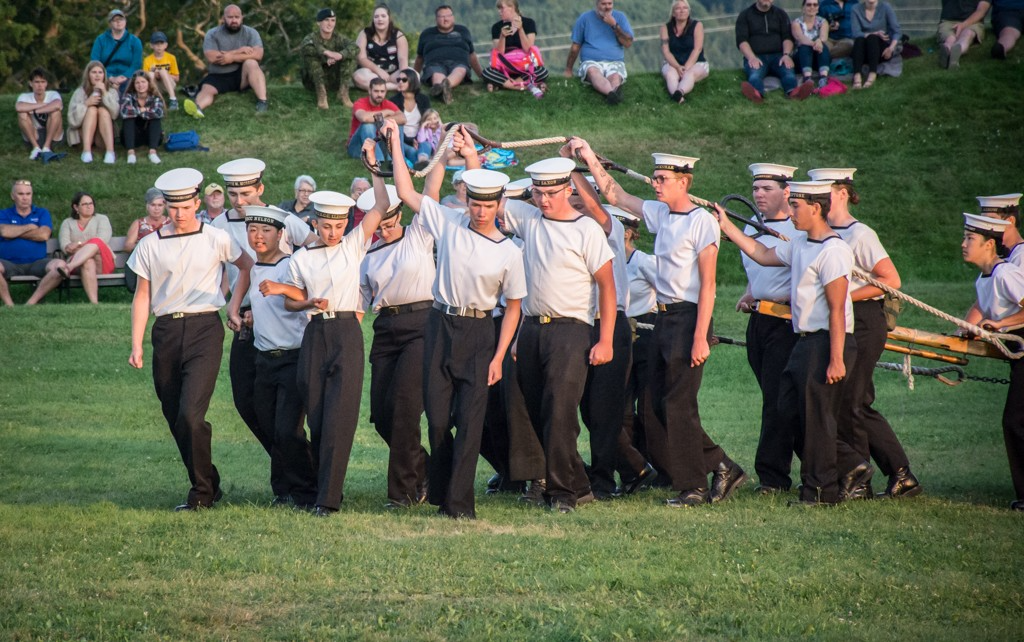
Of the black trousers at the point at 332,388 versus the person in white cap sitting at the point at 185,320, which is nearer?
the black trousers at the point at 332,388

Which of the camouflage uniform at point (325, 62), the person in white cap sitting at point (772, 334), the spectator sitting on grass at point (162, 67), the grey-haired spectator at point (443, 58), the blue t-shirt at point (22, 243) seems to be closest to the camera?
the person in white cap sitting at point (772, 334)

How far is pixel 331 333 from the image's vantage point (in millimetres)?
8680

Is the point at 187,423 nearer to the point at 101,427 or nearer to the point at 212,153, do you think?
→ the point at 101,427

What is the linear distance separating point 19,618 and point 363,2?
1091 inches

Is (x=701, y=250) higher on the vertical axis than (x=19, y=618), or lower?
higher

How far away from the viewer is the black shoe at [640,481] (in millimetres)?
9787

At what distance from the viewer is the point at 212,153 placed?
20.8m

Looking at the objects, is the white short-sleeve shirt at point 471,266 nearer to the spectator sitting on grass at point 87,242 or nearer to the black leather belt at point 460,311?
the black leather belt at point 460,311

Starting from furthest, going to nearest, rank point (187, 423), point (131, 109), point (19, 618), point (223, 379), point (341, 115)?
point (341, 115), point (131, 109), point (223, 379), point (187, 423), point (19, 618)

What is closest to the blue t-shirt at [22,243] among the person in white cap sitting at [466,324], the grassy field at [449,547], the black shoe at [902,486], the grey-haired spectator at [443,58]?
the grassy field at [449,547]

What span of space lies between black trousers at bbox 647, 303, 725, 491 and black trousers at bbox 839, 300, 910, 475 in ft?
3.55

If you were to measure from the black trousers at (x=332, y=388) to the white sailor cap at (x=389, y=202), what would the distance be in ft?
2.87

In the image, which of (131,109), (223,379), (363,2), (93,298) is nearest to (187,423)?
(223,379)

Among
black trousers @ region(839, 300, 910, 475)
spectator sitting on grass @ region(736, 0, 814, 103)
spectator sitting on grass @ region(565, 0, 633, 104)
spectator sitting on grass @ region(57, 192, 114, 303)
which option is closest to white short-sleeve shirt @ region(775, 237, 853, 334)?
black trousers @ region(839, 300, 910, 475)
